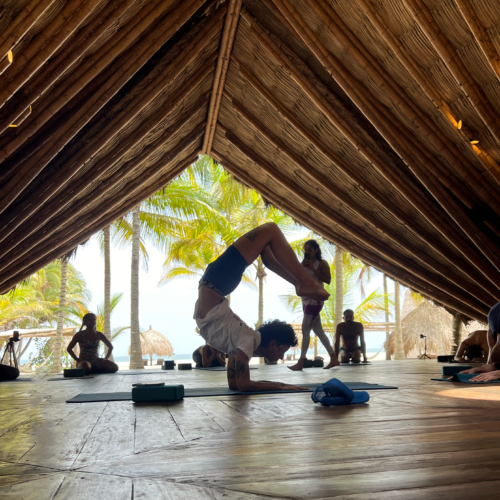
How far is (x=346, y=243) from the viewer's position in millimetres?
7246

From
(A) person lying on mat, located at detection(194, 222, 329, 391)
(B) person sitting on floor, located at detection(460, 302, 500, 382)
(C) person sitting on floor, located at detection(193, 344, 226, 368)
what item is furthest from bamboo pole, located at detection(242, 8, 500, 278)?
(C) person sitting on floor, located at detection(193, 344, 226, 368)

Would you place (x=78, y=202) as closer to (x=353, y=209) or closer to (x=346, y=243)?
(x=353, y=209)

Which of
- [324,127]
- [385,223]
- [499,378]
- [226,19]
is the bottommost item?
[499,378]

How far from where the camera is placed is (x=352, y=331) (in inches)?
288

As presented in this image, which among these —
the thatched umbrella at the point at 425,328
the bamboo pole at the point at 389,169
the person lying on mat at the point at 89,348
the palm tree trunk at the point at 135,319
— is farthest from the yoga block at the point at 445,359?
the thatched umbrella at the point at 425,328

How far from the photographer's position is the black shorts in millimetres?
3225

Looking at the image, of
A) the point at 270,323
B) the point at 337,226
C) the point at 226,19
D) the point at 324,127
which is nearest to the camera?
the point at 270,323

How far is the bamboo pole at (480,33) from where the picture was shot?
3.10 metres

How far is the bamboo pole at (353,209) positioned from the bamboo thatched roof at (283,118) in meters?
0.02

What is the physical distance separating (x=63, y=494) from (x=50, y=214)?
4859mm

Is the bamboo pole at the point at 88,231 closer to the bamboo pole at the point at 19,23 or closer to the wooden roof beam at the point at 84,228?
the wooden roof beam at the point at 84,228

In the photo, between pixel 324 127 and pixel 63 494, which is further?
pixel 324 127

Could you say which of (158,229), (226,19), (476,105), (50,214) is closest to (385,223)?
(476,105)

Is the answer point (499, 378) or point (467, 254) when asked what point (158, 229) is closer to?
point (467, 254)
